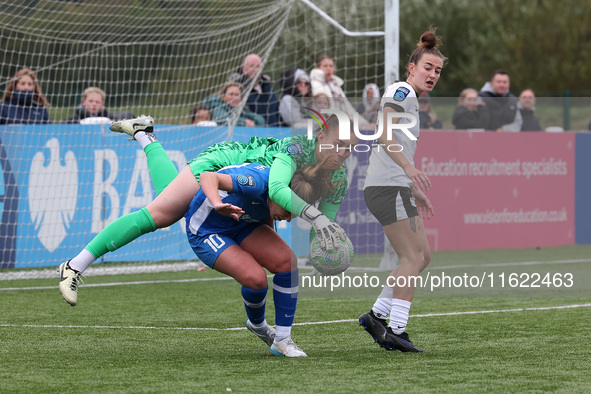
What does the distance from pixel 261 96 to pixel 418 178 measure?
7.21m

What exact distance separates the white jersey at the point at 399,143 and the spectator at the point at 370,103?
5302mm

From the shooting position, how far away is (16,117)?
1105cm

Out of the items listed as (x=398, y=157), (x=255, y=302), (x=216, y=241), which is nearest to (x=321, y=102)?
(x=398, y=157)

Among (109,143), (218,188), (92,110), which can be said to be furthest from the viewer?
(92,110)

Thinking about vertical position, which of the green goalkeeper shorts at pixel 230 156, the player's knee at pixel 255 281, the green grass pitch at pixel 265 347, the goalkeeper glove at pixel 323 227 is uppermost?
the green goalkeeper shorts at pixel 230 156

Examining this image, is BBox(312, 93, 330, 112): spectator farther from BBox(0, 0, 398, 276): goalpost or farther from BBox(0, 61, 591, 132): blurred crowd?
BBox(0, 0, 398, 276): goalpost

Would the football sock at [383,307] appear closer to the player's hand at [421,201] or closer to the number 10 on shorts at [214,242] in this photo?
the player's hand at [421,201]

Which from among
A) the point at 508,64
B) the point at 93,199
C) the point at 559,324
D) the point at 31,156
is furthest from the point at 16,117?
the point at 508,64


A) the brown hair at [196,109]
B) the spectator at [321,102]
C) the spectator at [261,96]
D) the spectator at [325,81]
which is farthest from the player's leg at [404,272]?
the brown hair at [196,109]

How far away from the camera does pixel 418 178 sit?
5668mm

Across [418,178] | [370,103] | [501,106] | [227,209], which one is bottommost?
[227,209]

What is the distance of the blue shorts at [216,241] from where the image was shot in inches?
224

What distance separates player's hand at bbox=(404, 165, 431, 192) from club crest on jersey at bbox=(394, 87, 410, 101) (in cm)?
41

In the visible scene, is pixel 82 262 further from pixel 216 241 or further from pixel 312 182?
pixel 312 182
